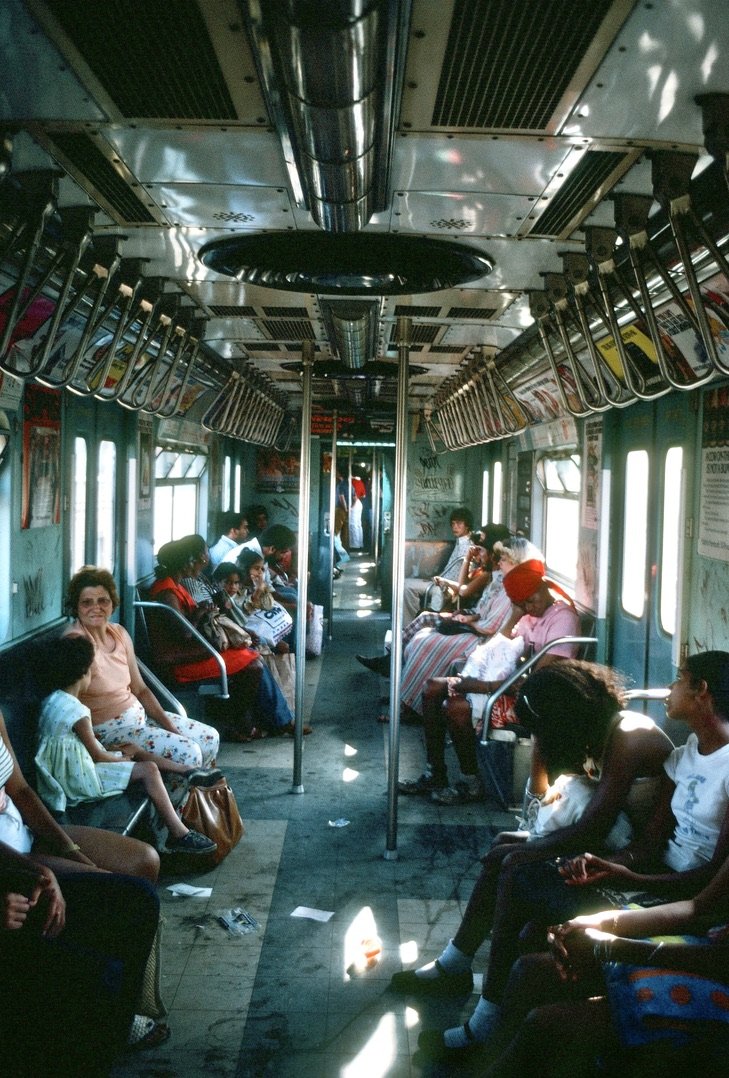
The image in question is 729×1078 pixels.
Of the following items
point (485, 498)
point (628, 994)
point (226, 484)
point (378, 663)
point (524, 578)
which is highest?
point (226, 484)

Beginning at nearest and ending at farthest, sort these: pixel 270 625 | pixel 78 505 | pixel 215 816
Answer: pixel 215 816, pixel 78 505, pixel 270 625

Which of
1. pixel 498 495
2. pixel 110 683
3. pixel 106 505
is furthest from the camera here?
pixel 498 495

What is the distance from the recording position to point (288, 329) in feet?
17.6

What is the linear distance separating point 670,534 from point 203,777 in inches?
112

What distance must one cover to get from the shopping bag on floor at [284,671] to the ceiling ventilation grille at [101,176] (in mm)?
4543

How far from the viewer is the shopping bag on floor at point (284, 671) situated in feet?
23.5

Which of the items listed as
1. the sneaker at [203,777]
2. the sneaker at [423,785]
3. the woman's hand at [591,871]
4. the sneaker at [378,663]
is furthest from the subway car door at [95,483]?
the woman's hand at [591,871]

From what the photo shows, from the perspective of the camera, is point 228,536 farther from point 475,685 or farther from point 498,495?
point 475,685

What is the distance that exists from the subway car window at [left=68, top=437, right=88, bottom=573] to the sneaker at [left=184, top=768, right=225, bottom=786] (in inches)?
78.2

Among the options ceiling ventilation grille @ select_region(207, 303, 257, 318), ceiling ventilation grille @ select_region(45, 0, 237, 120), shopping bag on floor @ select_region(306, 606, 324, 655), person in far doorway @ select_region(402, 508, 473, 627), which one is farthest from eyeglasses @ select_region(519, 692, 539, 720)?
shopping bag on floor @ select_region(306, 606, 324, 655)

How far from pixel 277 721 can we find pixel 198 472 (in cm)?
442

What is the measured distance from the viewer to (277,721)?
6.51 metres

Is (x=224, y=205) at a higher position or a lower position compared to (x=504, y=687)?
higher

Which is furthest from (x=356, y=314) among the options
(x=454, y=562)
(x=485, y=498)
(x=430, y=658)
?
(x=485, y=498)
